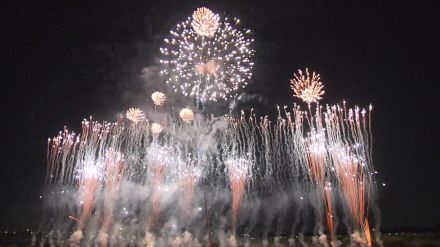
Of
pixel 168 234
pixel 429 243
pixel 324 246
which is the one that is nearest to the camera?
pixel 429 243

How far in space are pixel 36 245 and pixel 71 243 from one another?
4757 mm

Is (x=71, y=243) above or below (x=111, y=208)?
below

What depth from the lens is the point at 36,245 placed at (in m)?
44.5

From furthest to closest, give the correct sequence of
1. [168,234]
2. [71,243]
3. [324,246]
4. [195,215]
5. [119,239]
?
[195,215] < [168,234] < [119,239] < [71,243] < [324,246]

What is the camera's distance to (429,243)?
3600 centimetres

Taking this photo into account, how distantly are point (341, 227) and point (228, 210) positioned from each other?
1927cm

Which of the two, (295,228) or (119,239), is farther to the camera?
(295,228)

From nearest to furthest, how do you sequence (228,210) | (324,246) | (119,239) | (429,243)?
1. (429,243)
2. (324,246)
3. (119,239)
4. (228,210)

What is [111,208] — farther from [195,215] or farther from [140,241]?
[195,215]

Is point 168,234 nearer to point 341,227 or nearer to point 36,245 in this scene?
point 36,245

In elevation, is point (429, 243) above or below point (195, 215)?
below

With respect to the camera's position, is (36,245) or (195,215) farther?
(195,215)

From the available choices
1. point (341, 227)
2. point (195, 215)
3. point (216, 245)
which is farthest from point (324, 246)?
point (341, 227)

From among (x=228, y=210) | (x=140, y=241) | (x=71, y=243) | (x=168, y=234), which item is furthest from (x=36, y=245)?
(x=228, y=210)
